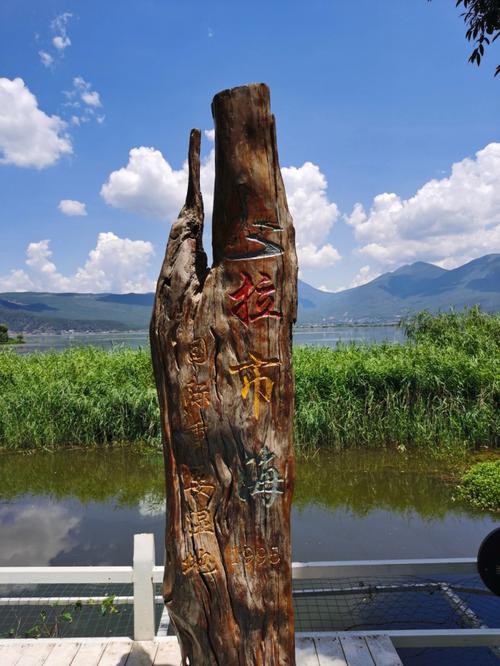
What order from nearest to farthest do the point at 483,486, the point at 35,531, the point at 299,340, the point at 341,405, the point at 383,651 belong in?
1. the point at 383,651
2. the point at 35,531
3. the point at 483,486
4. the point at 341,405
5. the point at 299,340

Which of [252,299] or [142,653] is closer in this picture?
[252,299]

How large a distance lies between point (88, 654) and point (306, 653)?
121 centimetres

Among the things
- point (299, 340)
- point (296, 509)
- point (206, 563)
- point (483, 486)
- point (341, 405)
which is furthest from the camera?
point (299, 340)

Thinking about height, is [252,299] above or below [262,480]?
above

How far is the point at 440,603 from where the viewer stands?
3961 mm

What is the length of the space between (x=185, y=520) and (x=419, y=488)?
16.5 ft

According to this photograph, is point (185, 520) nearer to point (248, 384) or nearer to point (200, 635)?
point (200, 635)

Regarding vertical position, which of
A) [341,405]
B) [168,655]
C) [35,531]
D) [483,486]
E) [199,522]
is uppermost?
[199,522]

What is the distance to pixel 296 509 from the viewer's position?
6086mm

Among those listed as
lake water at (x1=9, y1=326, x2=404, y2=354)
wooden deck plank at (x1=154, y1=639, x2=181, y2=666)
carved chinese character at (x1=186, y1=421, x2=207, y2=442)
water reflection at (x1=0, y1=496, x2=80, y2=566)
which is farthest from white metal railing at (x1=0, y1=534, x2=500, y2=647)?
lake water at (x1=9, y1=326, x2=404, y2=354)

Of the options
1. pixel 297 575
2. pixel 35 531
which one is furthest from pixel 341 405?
pixel 297 575

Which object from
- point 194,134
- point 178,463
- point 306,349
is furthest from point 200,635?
point 306,349

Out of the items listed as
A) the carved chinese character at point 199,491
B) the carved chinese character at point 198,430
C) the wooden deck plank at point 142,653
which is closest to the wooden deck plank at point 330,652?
the wooden deck plank at point 142,653

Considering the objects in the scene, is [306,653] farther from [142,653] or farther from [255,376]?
[255,376]
